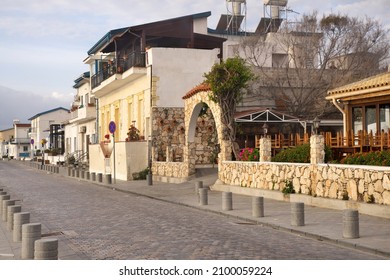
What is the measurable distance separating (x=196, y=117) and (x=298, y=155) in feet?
29.8

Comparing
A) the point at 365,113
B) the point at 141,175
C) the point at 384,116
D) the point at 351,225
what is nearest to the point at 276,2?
the point at 141,175

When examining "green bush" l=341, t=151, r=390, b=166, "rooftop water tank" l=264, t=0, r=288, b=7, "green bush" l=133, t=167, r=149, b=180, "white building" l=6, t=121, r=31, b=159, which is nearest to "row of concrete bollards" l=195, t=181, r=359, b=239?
"green bush" l=341, t=151, r=390, b=166

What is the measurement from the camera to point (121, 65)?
37.4 metres

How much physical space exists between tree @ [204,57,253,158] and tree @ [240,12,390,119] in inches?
366

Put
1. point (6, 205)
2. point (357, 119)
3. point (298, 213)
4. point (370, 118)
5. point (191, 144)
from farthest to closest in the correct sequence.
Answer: point (191, 144), point (357, 119), point (370, 118), point (6, 205), point (298, 213)

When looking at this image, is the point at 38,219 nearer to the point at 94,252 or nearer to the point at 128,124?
the point at 94,252

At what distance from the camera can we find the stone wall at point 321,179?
1448 cm

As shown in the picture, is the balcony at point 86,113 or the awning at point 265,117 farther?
the balcony at point 86,113

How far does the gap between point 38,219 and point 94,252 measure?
19.2ft

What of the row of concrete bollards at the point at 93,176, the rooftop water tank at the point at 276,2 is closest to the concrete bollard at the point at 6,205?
the row of concrete bollards at the point at 93,176

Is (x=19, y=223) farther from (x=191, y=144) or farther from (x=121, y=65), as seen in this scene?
(x=121, y=65)

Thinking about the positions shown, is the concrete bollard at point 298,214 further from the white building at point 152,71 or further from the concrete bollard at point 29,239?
the white building at point 152,71

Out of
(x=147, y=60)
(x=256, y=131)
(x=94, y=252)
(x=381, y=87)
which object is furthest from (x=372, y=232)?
(x=147, y=60)

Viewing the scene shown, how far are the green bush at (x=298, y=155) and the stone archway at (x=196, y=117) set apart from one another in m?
3.77
